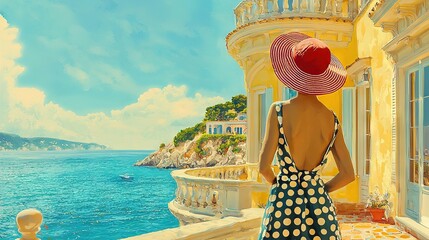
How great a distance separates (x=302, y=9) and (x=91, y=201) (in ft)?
268

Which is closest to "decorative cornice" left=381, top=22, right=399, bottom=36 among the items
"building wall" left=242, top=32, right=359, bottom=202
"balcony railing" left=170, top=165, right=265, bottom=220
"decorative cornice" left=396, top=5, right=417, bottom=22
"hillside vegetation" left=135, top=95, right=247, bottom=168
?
"decorative cornice" left=396, top=5, right=417, bottom=22

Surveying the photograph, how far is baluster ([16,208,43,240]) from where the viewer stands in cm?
297

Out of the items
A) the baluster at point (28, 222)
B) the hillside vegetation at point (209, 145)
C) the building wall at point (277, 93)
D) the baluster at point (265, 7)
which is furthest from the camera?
the hillside vegetation at point (209, 145)

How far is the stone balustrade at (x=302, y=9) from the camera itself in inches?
393

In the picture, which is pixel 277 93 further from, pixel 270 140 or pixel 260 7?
pixel 270 140

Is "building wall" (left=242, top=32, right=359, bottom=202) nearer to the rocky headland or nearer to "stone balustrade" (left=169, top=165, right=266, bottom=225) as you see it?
"stone balustrade" (left=169, top=165, right=266, bottom=225)

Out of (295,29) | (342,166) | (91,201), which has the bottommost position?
(91,201)

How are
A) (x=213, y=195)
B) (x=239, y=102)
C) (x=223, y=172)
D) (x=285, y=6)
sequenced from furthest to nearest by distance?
(x=239, y=102)
(x=223, y=172)
(x=285, y=6)
(x=213, y=195)

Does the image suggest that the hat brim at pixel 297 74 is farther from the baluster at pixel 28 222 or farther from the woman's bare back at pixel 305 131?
the baluster at pixel 28 222

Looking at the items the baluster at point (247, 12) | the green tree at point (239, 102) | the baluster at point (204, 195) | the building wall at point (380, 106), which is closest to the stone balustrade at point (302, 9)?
the baluster at point (247, 12)

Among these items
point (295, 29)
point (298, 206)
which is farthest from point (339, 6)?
point (298, 206)

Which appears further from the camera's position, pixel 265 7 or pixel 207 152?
pixel 207 152

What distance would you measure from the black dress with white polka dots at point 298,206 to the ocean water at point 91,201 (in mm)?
49712

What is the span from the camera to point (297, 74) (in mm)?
2742
